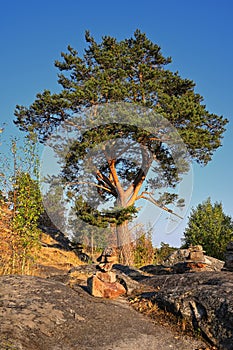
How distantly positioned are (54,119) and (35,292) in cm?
1267

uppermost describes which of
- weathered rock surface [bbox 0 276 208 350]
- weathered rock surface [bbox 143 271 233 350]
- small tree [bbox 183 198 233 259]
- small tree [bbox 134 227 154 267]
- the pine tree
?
the pine tree

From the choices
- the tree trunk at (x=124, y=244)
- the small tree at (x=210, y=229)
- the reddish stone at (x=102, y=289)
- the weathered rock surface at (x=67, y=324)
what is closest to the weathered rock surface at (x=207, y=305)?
the weathered rock surface at (x=67, y=324)

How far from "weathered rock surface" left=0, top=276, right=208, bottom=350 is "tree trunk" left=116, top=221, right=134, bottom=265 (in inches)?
345

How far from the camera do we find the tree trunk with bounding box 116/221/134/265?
46.3 feet

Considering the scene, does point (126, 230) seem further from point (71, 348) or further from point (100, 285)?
point (71, 348)

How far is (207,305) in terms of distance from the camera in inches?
180

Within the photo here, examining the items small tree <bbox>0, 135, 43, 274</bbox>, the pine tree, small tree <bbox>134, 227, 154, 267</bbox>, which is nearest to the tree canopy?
the pine tree

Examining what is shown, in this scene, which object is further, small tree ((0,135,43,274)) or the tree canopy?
the tree canopy

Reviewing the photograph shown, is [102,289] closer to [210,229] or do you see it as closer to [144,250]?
[144,250]

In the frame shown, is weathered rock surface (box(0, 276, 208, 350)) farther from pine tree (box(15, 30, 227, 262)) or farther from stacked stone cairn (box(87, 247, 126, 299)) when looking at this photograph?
pine tree (box(15, 30, 227, 262))

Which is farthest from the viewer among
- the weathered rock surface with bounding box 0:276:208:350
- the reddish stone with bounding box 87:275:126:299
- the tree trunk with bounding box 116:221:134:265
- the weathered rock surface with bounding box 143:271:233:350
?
the tree trunk with bounding box 116:221:134:265

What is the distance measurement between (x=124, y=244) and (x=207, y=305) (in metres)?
10.2

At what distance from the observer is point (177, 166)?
1658 centimetres

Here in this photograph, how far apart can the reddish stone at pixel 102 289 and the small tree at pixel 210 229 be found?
10.4 metres
